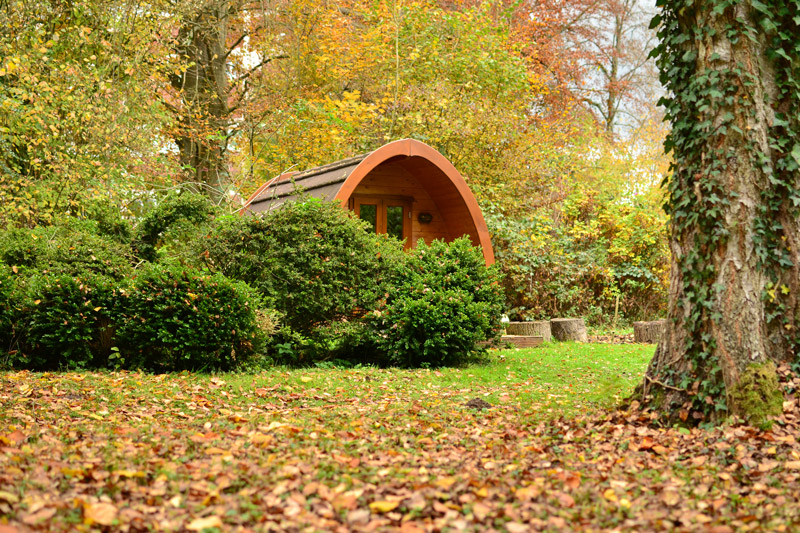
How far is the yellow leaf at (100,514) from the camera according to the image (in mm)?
2752

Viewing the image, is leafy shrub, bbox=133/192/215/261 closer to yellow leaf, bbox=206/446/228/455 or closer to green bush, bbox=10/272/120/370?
green bush, bbox=10/272/120/370

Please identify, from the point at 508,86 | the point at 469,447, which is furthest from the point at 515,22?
the point at 469,447

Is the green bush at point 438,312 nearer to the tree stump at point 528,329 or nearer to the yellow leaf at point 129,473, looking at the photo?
the tree stump at point 528,329

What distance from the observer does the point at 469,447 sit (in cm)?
439

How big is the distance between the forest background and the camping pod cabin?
173 cm

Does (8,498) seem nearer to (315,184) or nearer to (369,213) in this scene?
(315,184)

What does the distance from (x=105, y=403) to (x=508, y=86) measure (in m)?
13.3

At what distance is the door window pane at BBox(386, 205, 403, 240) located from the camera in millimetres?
12891

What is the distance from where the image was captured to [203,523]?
2.83 m

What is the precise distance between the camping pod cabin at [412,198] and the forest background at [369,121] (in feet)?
5.67

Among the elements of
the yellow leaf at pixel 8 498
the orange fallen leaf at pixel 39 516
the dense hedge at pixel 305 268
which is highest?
the dense hedge at pixel 305 268

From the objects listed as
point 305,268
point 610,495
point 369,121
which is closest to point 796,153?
point 610,495

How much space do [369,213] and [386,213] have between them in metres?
0.33

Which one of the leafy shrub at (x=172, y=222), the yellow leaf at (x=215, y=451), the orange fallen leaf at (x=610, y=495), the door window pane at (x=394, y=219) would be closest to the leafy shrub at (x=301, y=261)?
the leafy shrub at (x=172, y=222)
